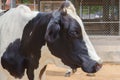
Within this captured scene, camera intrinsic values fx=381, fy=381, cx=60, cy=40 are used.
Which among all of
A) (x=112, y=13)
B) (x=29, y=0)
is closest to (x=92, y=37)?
(x=112, y=13)

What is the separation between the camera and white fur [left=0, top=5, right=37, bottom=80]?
2865 millimetres

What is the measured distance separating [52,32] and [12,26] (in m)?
0.50

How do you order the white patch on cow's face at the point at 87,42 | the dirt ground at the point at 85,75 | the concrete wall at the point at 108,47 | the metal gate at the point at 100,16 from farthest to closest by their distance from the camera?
1. the metal gate at the point at 100,16
2. the concrete wall at the point at 108,47
3. the dirt ground at the point at 85,75
4. the white patch on cow's face at the point at 87,42

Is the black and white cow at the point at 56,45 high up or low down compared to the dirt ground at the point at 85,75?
up

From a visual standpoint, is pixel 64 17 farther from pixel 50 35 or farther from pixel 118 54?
pixel 118 54

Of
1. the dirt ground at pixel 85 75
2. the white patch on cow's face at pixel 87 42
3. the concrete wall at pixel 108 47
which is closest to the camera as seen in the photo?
the white patch on cow's face at pixel 87 42

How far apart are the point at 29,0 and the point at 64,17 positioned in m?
20.9

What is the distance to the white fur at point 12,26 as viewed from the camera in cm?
287

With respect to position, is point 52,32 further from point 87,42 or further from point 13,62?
point 13,62

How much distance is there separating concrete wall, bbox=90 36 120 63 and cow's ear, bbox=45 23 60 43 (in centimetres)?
1075

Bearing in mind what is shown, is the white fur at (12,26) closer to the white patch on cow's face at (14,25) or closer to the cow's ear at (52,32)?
the white patch on cow's face at (14,25)

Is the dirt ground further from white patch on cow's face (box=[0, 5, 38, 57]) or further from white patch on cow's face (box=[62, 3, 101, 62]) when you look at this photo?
white patch on cow's face (box=[62, 3, 101, 62])

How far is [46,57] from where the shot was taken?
108 inches

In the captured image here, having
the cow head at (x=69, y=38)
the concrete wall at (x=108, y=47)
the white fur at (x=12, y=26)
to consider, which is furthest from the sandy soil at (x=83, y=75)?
the cow head at (x=69, y=38)
